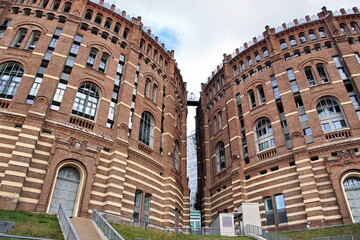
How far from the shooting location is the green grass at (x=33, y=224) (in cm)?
1354

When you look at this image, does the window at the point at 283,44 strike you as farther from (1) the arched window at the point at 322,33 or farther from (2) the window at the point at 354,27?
(2) the window at the point at 354,27

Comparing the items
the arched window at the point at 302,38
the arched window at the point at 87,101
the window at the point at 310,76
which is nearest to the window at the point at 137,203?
the arched window at the point at 87,101

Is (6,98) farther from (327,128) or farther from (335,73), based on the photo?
(335,73)

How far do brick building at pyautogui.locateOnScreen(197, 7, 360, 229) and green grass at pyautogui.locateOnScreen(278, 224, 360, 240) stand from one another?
154cm

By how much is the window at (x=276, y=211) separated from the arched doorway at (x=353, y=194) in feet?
17.1

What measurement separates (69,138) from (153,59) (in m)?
16.2

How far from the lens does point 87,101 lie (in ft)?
85.3

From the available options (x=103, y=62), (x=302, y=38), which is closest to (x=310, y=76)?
(x=302, y=38)

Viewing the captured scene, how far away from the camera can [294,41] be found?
35656mm

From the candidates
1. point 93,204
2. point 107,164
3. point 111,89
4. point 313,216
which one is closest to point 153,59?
point 111,89

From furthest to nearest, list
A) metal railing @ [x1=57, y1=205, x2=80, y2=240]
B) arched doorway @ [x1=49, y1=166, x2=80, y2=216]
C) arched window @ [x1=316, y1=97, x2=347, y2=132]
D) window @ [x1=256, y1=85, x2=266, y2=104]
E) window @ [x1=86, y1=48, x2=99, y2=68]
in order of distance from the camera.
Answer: window @ [x1=256, y1=85, x2=266, y2=104], window @ [x1=86, y1=48, x2=99, y2=68], arched window @ [x1=316, y1=97, x2=347, y2=132], arched doorway @ [x1=49, y1=166, x2=80, y2=216], metal railing @ [x1=57, y1=205, x2=80, y2=240]

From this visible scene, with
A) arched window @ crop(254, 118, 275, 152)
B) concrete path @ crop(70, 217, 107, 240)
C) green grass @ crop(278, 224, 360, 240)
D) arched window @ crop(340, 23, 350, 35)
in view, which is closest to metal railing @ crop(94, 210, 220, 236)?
concrete path @ crop(70, 217, 107, 240)

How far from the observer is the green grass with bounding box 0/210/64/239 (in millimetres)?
13539

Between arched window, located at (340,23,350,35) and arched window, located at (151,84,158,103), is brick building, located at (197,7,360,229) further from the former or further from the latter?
arched window, located at (151,84,158,103)
